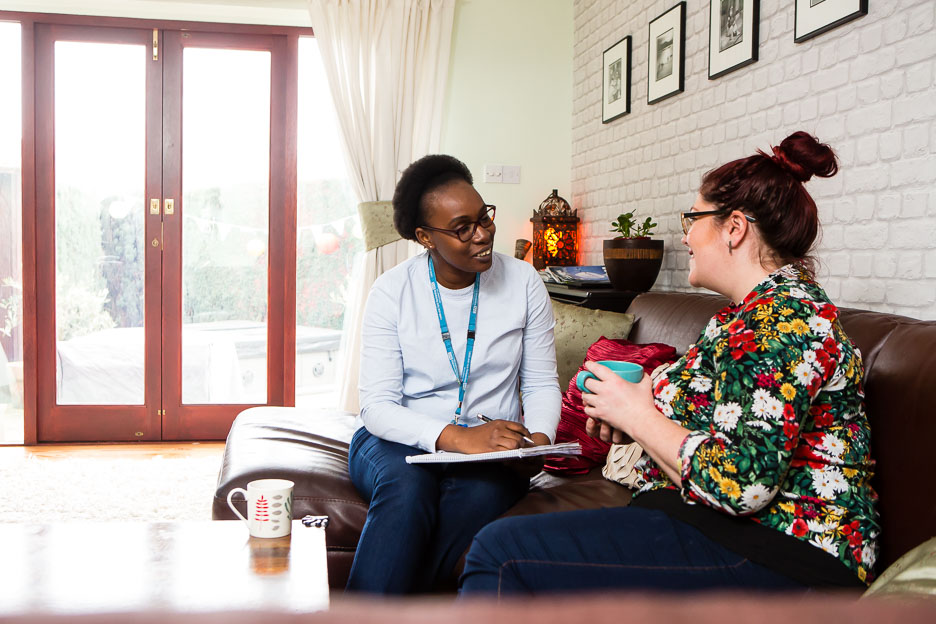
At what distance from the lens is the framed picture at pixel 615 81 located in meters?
3.60

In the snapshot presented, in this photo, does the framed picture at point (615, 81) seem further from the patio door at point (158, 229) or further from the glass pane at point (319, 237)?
the patio door at point (158, 229)

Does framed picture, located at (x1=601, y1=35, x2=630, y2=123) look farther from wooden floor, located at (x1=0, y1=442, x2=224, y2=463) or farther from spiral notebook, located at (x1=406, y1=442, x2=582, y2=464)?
wooden floor, located at (x1=0, y1=442, x2=224, y2=463)

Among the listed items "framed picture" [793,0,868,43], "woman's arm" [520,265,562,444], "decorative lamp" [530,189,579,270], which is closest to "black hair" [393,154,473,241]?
"woman's arm" [520,265,562,444]

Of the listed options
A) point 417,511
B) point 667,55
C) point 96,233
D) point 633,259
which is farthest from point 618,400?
point 96,233

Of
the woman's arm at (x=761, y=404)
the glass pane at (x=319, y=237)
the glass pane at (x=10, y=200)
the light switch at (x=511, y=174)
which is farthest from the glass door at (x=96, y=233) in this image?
the woman's arm at (x=761, y=404)

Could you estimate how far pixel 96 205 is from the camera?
13.9 ft

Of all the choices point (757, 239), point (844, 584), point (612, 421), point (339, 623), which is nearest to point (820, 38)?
point (757, 239)

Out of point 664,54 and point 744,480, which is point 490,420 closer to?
point 744,480

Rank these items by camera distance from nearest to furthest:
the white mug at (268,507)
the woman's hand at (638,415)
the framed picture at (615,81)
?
the woman's hand at (638,415) → the white mug at (268,507) → the framed picture at (615,81)

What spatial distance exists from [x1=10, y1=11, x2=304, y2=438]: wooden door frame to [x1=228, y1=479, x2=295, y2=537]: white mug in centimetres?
292

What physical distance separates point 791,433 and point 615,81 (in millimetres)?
2938

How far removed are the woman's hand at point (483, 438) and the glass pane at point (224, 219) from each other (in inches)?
114

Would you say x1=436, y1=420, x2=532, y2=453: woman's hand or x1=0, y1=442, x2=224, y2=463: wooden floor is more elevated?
x1=436, y1=420, x2=532, y2=453: woman's hand

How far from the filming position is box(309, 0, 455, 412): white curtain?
419cm
